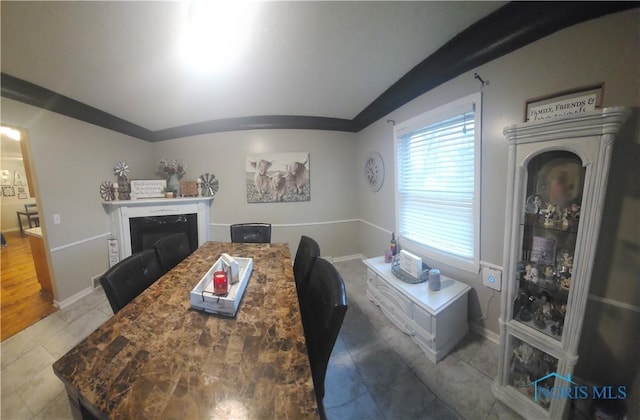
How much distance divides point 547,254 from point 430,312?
764 mm

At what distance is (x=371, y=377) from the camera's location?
1.33m

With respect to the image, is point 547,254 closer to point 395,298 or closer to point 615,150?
point 615,150

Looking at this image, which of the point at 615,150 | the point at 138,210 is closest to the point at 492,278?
the point at 615,150

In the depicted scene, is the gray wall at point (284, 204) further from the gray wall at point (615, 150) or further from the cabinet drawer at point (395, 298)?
the gray wall at point (615, 150)

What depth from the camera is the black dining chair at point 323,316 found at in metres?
0.81

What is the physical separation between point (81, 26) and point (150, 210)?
2235 mm

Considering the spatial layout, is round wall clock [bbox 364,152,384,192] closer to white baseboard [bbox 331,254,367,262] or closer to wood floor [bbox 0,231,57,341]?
white baseboard [bbox 331,254,367,262]

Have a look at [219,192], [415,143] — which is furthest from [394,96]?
[219,192]

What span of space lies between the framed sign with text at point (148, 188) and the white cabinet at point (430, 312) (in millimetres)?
3372

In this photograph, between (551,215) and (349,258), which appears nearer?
(551,215)

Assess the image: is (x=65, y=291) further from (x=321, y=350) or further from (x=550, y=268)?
(x=550, y=268)

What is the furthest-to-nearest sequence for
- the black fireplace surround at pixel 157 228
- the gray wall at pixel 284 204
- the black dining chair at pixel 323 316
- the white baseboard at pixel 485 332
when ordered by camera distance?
the gray wall at pixel 284 204, the black fireplace surround at pixel 157 228, the white baseboard at pixel 485 332, the black dining chair at pixel 323 316

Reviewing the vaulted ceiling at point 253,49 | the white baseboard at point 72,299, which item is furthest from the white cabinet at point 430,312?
the white baseboard at point 72,299

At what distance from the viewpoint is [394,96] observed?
2045 mm
